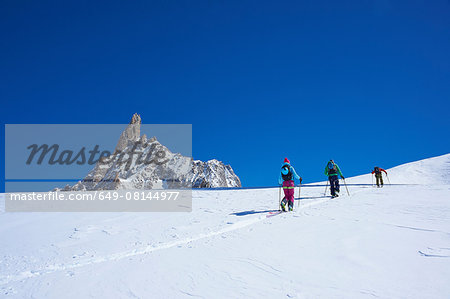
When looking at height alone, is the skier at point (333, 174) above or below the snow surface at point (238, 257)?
above

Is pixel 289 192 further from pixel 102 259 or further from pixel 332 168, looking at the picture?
pixel 102 259

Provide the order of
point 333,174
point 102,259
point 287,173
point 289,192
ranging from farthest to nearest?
point 333,174
point 287,173
point 289,192
point 102,259

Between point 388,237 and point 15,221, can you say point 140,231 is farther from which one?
point 388,237

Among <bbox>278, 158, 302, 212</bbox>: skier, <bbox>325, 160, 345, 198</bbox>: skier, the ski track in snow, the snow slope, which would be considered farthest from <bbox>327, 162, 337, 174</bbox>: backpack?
the snow slope

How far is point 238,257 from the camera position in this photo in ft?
15.9

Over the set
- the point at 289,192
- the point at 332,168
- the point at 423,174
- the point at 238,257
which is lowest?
the point at 238,257

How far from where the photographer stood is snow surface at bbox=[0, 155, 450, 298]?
356 cm

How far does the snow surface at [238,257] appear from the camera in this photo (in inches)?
140

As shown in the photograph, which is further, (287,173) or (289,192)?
(287,173)

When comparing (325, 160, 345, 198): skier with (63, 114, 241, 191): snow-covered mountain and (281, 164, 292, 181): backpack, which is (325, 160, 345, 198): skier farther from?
(63, 114, 241, 191): snow-covered mountain

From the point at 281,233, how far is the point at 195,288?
10.8ft

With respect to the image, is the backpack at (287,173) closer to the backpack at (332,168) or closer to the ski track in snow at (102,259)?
the ski track in snow at (102,259)

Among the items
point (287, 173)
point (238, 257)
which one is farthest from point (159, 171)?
point (238, 257)

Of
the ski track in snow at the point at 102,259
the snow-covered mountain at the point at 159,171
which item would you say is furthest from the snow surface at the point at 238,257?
the snow-covered mountain at the point at 159,171
